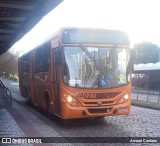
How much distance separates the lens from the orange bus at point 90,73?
1064 centimetres

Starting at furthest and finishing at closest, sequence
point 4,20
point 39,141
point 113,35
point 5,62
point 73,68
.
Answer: point 5,62 < point 4,20 < point 113,35 < point 73,68 < point 39,141

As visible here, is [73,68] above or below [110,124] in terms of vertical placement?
above

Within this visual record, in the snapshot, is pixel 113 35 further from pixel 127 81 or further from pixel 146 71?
pixel 146 71

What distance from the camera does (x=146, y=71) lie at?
40250 millimetres

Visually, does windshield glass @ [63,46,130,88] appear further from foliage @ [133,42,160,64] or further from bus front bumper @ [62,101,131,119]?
foliage @ [133,42,160,64]

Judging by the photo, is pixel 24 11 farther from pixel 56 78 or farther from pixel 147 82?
pixel 147 82

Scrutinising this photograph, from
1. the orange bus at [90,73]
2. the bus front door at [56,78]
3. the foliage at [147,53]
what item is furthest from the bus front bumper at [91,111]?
the foliage at [147,53]

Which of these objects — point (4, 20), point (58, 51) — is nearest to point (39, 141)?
point (58, 51)

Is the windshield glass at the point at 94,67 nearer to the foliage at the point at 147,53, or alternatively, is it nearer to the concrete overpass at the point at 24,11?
the concrete overpass at the point at 24,11

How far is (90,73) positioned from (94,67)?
25 centimetres

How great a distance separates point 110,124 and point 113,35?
3.05 meters

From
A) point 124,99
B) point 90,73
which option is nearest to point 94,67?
point 90,73

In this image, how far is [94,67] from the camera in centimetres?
1085

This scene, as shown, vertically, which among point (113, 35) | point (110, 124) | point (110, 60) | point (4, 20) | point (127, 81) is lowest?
point (110, 124)
